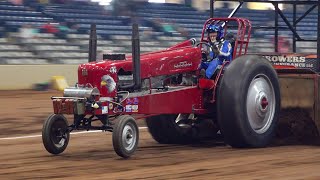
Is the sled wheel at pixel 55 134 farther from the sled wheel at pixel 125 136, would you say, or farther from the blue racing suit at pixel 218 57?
the blue racing suit at pixel 218 57

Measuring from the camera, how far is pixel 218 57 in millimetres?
9203

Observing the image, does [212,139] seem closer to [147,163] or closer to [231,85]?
[231,85]

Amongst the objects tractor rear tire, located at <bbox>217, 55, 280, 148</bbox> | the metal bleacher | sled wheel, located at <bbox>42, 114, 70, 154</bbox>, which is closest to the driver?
tractor rear tire, located at <bbox>217, 55, 280, 148</bbox>

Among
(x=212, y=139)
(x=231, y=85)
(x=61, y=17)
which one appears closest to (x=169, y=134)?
(x=212, y=139)

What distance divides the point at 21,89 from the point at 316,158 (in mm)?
12677

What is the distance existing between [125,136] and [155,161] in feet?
1.37

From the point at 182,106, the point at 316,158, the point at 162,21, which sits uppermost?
the point at 162,21

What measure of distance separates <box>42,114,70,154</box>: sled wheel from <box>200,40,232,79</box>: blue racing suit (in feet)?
6.23

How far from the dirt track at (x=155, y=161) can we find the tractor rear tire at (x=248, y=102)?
0.62 ft

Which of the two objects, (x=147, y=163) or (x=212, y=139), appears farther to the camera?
(x=212, y=139)

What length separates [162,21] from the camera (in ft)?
96.6

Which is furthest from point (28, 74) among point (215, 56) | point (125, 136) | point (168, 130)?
point (125, 136)

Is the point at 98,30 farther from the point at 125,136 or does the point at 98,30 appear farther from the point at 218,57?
the point at 125,136

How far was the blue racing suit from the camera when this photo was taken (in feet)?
29.9
